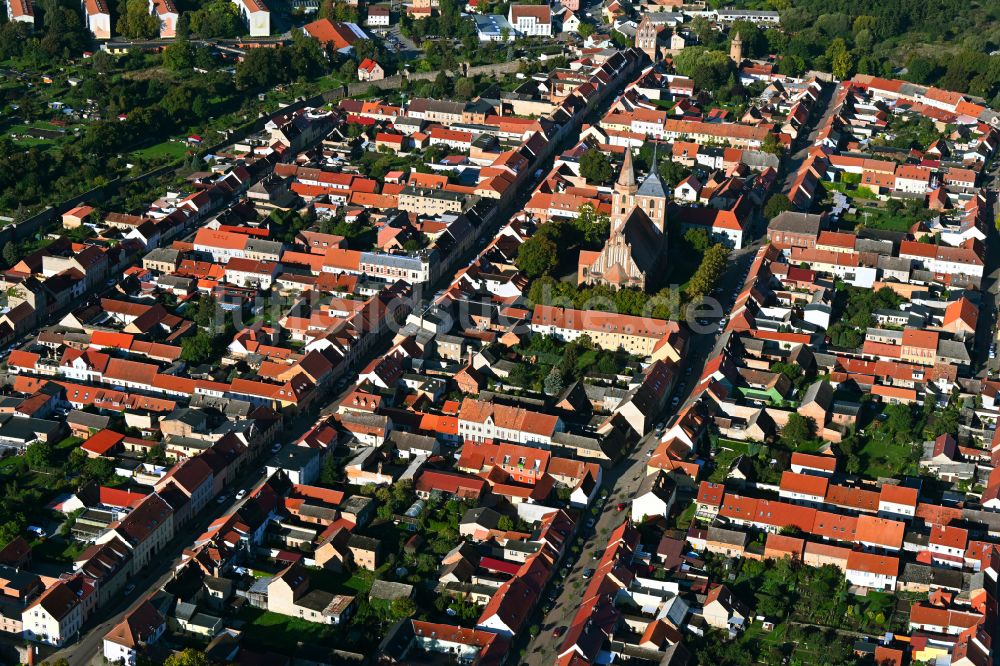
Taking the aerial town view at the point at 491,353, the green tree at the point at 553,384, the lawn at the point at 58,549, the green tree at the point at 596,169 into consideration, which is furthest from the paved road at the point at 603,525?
the green tree at the point at 596,169

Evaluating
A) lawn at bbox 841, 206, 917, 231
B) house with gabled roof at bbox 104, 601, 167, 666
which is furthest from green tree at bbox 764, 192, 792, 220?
house with gabled roof at bbox 104, 601, 167, 666

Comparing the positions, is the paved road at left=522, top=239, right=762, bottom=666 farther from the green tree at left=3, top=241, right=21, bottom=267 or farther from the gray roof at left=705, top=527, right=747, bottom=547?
the green tree at left=3, top=241, right=21, bottom=267

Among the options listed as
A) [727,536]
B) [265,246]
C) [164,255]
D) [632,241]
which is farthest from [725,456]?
[164,255]

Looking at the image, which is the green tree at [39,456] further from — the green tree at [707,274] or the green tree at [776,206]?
the green tree at [776,206]

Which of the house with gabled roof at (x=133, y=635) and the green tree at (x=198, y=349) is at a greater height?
the green tree at (x=198, y=349)

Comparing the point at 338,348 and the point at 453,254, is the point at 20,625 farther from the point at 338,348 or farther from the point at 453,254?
the point at 453,254

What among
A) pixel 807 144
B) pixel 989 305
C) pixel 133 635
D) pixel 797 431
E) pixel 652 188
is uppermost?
pixel 652 188

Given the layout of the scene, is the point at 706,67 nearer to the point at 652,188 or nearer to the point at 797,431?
the point at 652,188
